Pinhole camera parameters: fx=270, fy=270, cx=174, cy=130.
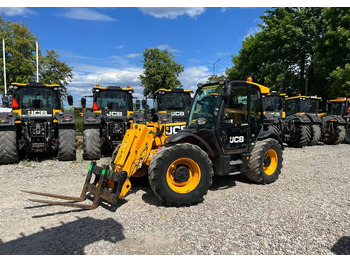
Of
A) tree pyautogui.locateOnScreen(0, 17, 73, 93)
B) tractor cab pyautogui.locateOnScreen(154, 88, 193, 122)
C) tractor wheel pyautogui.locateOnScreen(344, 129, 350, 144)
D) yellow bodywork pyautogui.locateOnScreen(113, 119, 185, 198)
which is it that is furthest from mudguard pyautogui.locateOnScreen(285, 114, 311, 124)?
tree pyautogui.locateOnScreen(0, 17, 73, 93)

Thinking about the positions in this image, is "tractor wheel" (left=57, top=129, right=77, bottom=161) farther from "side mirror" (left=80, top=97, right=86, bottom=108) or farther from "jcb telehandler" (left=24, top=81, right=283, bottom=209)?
"jcb telehandler" (left=24, top=81, right=283, bottom=209)

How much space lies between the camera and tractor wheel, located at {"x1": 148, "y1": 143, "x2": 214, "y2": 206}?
4.57 meters

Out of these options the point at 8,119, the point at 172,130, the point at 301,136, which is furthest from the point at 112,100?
the point at 301,136

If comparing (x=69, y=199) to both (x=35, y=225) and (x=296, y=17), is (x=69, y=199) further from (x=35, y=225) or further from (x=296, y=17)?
(x=296, y=17)

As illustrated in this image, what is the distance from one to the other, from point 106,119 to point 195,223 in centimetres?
653

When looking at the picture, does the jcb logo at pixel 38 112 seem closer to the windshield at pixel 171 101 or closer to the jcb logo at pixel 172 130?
the windshield at pixel 171 101

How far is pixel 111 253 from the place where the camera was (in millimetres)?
3285

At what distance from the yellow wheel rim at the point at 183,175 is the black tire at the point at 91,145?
470 centimetres

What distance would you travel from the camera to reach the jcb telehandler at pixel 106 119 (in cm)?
884

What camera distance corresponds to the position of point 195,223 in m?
4.10

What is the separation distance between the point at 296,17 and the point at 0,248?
86.8 feet

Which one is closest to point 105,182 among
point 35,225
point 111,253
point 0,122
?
point 35,225

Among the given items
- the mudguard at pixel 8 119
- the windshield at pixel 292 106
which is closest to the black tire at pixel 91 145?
the mudguard at pixel 8 119

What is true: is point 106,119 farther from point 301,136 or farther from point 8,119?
point 301,136
